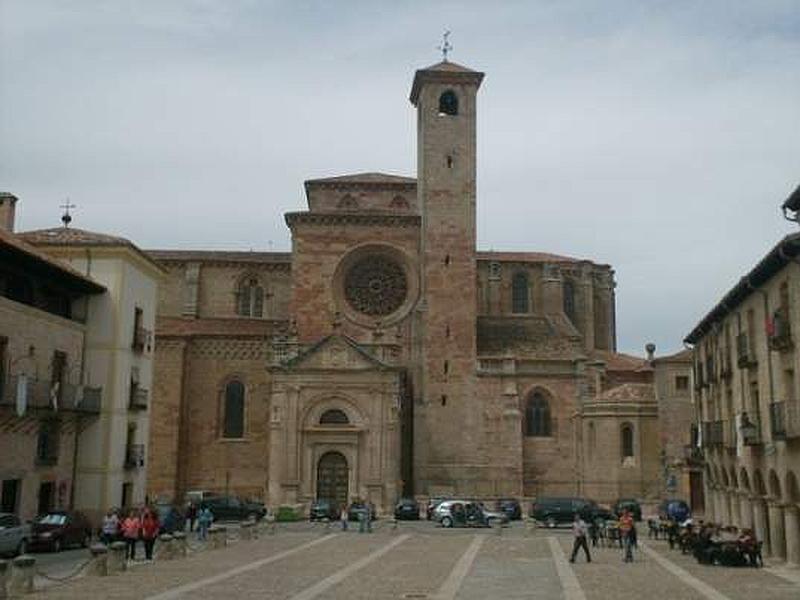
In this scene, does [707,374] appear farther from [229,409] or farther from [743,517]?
[229,409]

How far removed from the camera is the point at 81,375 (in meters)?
32.0

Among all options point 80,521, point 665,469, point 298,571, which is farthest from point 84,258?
point 665,469

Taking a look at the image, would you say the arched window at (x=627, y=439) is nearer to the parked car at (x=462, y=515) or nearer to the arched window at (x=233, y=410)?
the parked car at (x=462, y=515)

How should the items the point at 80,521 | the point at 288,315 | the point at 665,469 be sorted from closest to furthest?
the point at 80,521 < the point at 665,469 < the point at 288,315

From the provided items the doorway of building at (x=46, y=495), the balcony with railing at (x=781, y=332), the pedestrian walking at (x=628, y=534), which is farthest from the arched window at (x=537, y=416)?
the balcony with railing at (x=781, y=332)

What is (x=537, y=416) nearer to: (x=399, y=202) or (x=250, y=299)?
(x=399, y=202)

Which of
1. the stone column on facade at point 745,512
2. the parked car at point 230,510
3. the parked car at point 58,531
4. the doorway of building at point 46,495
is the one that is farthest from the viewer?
the parked car at point 230,510

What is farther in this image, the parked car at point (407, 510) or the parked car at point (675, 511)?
the parked car at point (407, 510)

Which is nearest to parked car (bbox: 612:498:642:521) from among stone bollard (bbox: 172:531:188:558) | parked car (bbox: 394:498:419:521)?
parked car (bbox: 394:498:419:521)

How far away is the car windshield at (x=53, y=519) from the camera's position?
86.1ft

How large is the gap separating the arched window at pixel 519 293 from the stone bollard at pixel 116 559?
1568 inches

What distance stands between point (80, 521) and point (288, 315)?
27.6m

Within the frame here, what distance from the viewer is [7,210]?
36.4 metres

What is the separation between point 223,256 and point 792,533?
1550 inches
